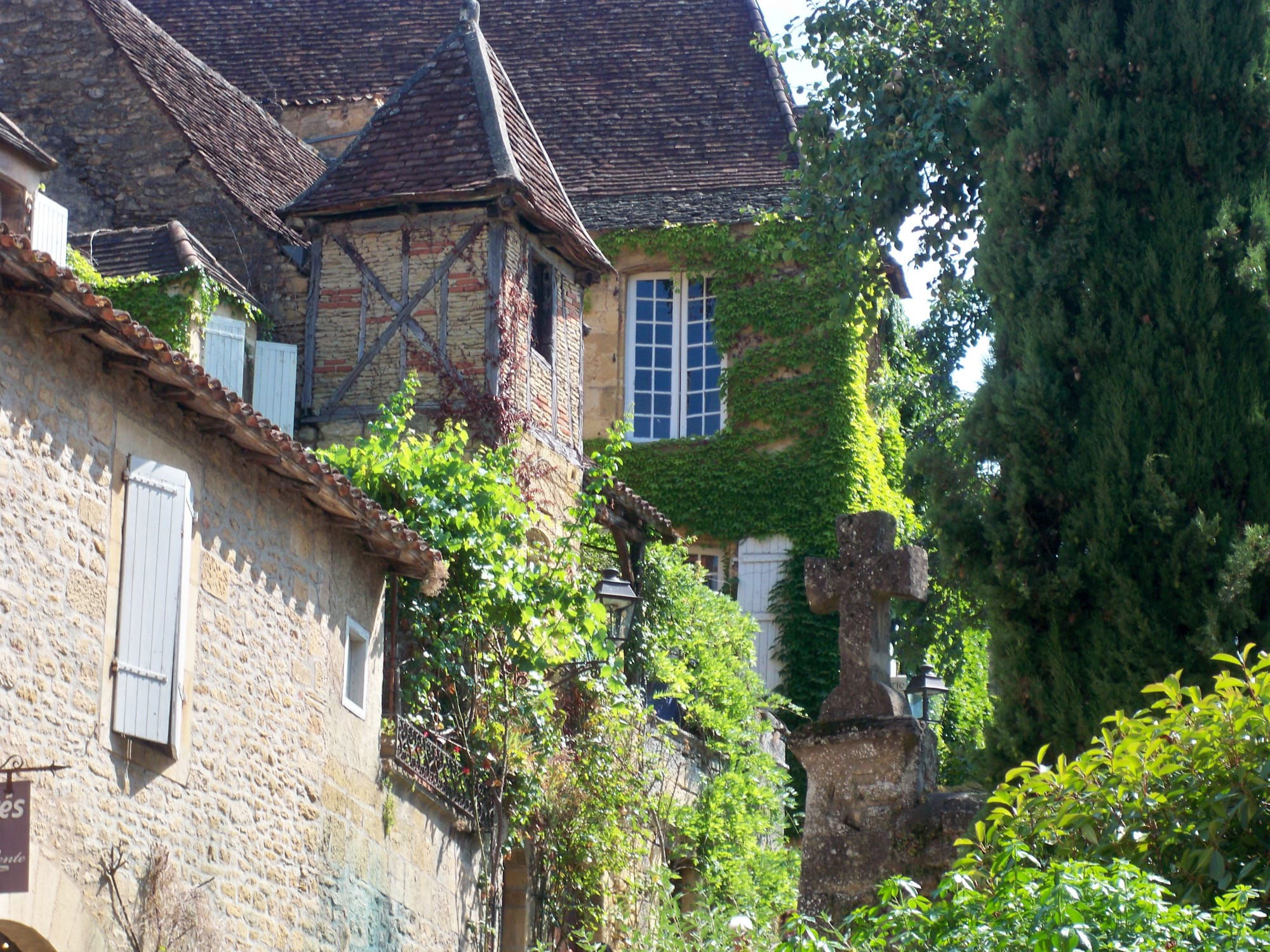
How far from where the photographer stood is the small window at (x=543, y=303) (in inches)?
637

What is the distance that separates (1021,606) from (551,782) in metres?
5.04

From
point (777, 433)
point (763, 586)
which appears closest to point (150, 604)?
point (763, 586)

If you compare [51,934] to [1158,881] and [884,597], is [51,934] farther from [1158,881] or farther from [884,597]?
[1158,881]

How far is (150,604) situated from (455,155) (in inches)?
303

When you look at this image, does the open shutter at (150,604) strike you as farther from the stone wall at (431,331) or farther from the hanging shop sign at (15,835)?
the stone wall at (431,331)

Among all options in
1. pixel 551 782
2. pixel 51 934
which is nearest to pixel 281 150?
pixel 551 782

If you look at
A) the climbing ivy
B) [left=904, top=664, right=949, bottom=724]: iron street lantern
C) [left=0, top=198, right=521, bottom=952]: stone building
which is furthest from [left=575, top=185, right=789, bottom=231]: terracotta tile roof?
[left=0, top=198, right=521, bottom=952]: stone building

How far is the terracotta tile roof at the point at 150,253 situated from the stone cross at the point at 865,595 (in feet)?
23.9

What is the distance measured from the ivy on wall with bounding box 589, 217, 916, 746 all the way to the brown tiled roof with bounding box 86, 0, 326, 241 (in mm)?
4056

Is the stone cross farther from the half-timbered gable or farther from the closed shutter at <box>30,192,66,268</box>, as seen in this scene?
the half-timbered gable

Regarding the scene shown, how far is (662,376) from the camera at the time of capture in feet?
69.6

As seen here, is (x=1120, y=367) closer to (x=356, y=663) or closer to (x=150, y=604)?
(x=150, y=604)

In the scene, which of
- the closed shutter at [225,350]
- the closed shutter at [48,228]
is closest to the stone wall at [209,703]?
the closed shutter at [48,228]

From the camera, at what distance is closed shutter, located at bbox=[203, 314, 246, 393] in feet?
48.4
